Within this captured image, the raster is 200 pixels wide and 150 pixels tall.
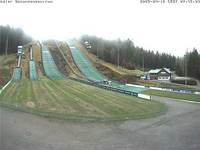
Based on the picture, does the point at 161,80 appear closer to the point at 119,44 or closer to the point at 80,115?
the point at 119,44

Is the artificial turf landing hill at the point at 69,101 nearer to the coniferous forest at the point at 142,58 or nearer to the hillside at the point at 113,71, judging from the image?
the hillside at the point at 113,71

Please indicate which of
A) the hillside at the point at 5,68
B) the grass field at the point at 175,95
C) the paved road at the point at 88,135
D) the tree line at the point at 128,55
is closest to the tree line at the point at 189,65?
the tree line at the point at 128,55

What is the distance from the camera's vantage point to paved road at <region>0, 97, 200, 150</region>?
998 centimetres

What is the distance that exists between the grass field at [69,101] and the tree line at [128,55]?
6.16ft

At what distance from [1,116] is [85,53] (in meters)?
5.87

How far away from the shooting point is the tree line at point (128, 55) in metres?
13.4

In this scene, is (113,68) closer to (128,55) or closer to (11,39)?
(128,55)

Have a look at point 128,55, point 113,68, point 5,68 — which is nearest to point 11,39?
point 5,68

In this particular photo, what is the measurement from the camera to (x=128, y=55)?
13844 millimetres

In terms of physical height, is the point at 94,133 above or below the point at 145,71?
below

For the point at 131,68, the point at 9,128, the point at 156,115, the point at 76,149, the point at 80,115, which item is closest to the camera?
the point at 76,149

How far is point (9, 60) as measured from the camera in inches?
469

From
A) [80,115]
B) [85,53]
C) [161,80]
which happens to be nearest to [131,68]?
[161,80]

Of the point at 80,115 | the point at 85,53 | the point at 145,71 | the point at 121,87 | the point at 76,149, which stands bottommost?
the point at 76,149
